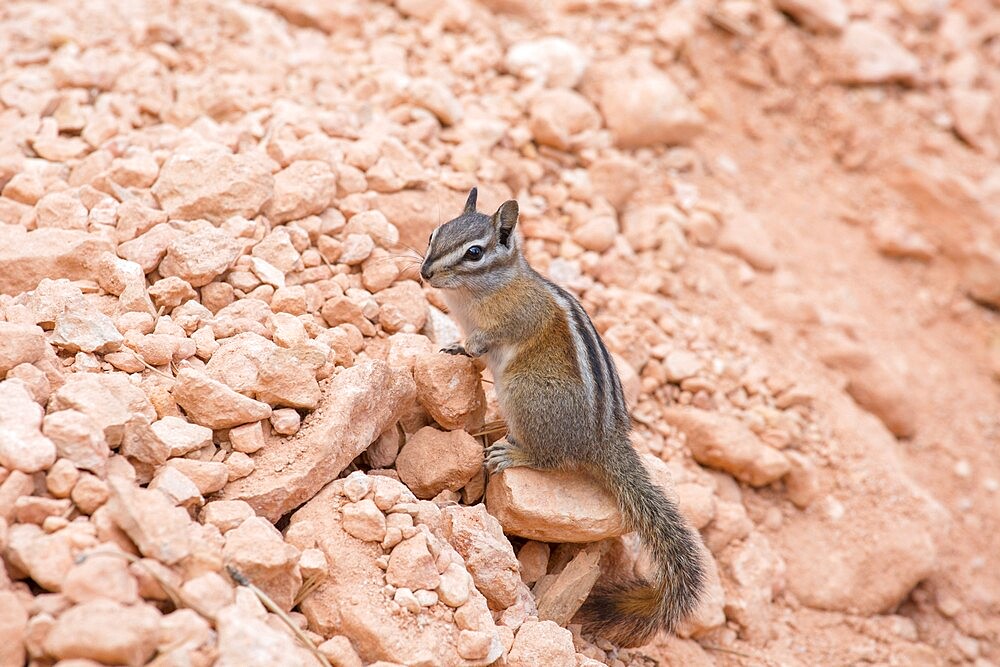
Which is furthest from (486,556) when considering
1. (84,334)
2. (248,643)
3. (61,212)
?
(61,212)

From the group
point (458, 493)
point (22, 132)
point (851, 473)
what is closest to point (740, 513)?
point (851, 473)

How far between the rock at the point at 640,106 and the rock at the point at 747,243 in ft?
2.76

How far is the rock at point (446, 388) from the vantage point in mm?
4594

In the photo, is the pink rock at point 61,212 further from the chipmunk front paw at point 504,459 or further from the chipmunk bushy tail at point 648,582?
the chipmunk bushy tail at point 648,582

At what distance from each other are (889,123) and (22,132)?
279 inches

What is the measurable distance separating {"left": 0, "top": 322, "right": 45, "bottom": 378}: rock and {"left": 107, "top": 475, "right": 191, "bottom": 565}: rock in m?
0.72

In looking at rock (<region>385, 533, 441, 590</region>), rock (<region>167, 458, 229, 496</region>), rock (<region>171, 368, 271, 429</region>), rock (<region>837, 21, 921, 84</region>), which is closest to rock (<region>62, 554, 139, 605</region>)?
rock (<region>167, 458, 229, 496</region>)

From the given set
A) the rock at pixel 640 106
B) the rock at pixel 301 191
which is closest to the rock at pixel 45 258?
the rock at pixel 301 191

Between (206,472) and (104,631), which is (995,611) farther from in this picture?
(104,631)

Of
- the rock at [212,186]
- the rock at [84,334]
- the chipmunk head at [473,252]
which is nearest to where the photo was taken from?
the rock at [84,334]

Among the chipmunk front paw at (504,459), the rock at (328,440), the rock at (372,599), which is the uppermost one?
the rock at (328,440)

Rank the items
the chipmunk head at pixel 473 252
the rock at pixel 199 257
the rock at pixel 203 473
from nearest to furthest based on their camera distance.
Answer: the rock at pixel 203 473
the rock at pixel 199 257
the chipmunk head at pixel 473 252

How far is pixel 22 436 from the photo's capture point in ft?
11.0

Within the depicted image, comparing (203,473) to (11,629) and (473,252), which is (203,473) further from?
(473,252)
